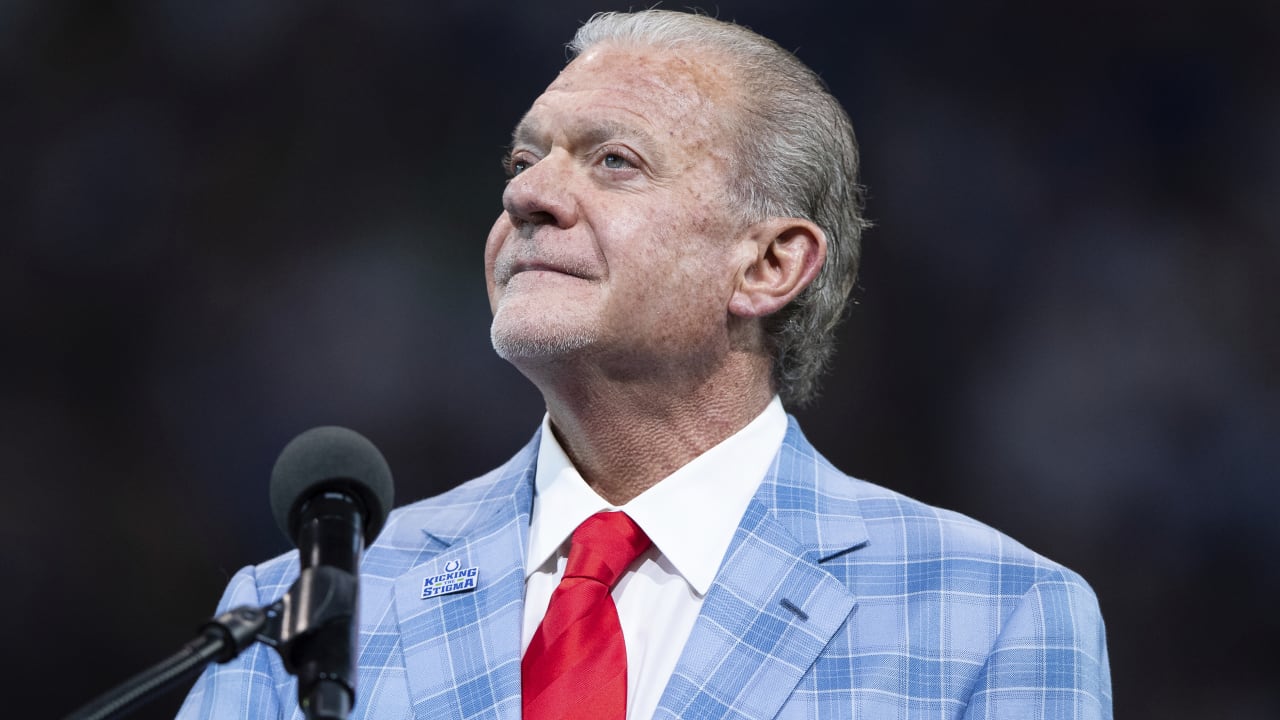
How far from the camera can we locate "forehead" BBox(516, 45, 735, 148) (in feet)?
7.35

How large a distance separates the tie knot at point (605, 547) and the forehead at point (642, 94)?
63 cm

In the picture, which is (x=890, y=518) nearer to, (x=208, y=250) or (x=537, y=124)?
(x=537, y=124)

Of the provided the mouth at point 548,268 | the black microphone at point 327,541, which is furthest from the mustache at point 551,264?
the black microphone at point 327,541

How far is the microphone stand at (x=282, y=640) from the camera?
1170 mm

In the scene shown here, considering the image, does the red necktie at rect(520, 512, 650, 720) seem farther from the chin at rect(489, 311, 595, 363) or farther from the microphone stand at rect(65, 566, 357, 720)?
the microphone stand at rect(65, 566, 357, 720)

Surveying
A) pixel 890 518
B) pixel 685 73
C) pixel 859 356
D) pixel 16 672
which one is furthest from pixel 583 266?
pixel 16 672

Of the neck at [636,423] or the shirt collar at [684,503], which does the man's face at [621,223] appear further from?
the shirt collar at [684,503]

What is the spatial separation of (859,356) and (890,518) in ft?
4.15

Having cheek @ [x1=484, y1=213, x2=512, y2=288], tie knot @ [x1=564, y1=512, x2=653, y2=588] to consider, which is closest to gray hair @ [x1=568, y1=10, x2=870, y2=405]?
cheek @ [x1=484, y1=213, x2=512, y2=288]

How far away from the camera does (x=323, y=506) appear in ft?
4.55

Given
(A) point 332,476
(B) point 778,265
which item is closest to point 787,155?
(B) point 778,265

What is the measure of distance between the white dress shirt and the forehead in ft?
1.71

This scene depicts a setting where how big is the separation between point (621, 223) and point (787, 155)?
40 cm

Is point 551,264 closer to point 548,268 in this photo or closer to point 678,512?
point 548,268
